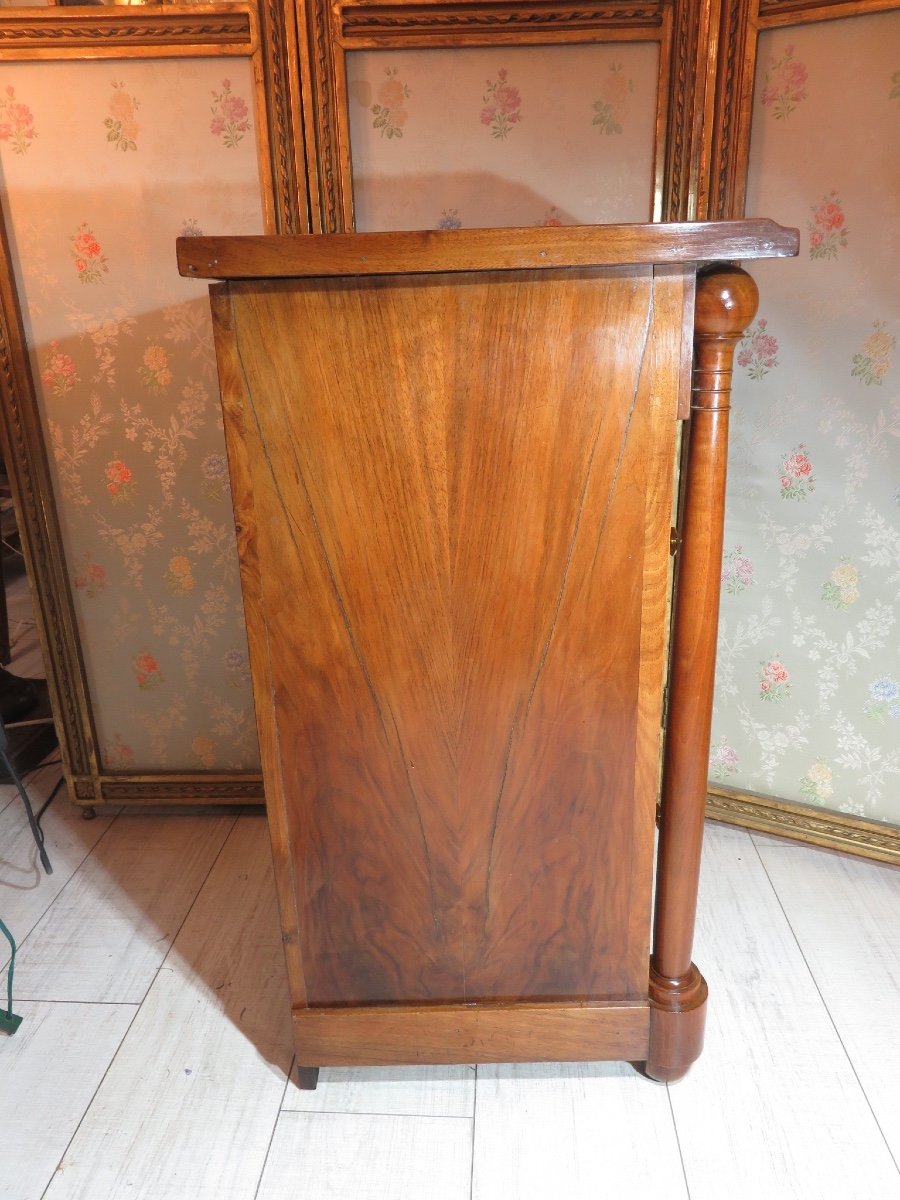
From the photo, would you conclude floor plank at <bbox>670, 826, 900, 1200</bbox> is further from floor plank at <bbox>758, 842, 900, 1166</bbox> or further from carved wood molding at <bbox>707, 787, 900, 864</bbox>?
carved wood molding at <bbox>707, 787, 900, 864</bbox>

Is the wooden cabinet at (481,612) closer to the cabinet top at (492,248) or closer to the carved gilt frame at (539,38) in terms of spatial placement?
the cabinet top at (492,248)

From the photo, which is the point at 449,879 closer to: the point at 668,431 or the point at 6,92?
the point at 668,431

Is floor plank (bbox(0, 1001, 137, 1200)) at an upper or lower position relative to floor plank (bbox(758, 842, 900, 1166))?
lower

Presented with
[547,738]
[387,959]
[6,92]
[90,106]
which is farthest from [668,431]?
[6,92]

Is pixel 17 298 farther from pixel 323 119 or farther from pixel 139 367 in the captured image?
pixel 323 119

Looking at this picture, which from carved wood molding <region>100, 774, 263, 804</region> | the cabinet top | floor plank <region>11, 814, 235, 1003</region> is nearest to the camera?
the cabinet top

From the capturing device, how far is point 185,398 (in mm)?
1669

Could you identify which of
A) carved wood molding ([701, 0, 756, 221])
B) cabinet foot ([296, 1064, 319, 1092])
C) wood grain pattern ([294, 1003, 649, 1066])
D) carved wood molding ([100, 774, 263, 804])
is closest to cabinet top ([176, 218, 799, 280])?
carved wood molding ([701, 0, 756, 221])

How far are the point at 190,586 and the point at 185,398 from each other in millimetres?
359

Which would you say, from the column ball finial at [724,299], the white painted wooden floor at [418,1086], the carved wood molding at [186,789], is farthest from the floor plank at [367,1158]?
the column ball finial at [724,299]

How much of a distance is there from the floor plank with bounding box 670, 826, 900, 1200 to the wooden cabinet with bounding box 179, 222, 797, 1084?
92 millimetres

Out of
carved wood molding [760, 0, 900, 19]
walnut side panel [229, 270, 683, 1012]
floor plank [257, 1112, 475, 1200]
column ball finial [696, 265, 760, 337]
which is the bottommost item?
floor plank [257, 1112, 475, 1200]

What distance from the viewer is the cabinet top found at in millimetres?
887

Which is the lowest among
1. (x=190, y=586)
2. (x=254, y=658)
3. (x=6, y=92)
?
(x=190, y=586)
